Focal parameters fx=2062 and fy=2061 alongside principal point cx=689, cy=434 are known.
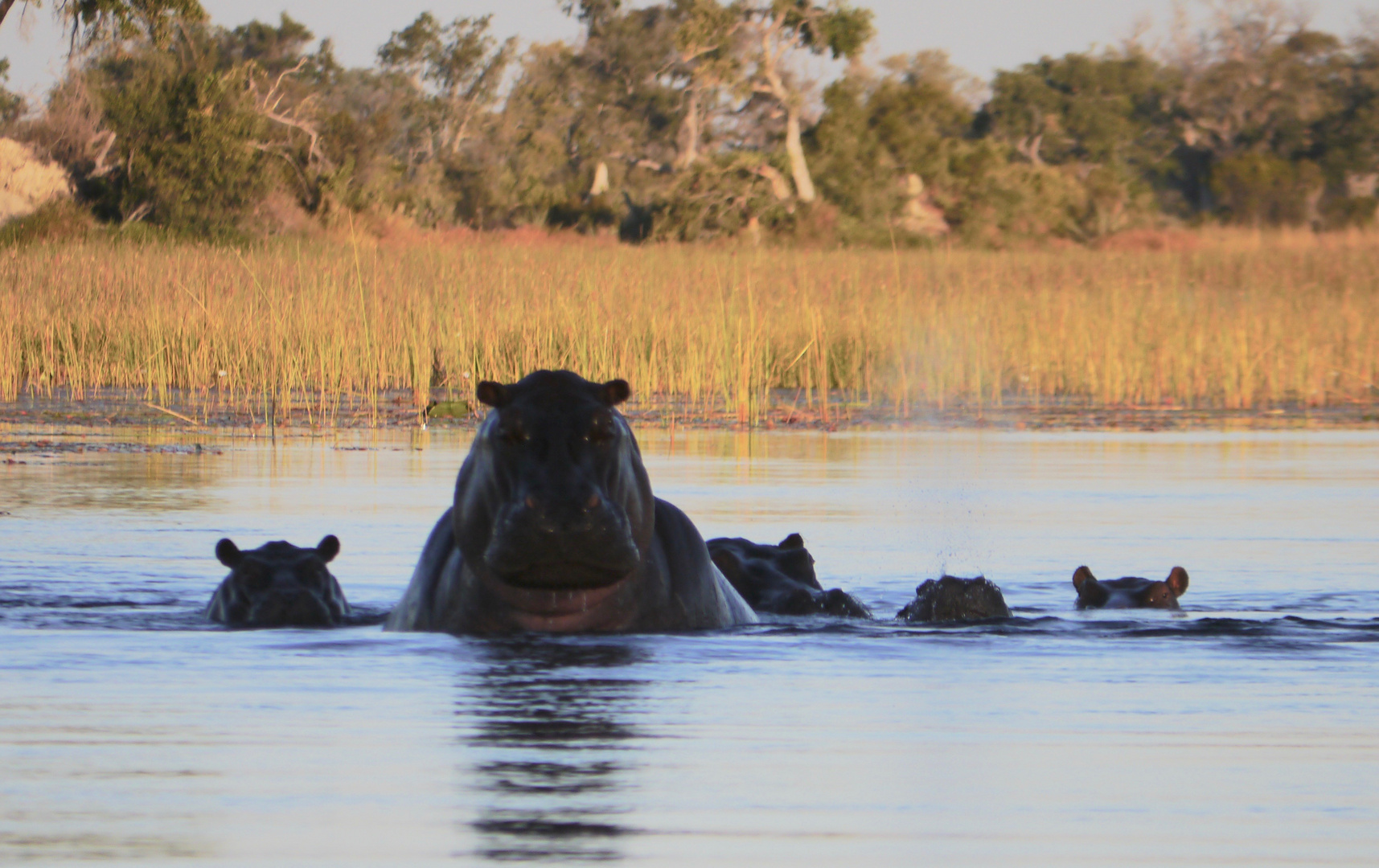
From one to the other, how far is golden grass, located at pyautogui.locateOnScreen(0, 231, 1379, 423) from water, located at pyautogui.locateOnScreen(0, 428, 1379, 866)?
228 inches

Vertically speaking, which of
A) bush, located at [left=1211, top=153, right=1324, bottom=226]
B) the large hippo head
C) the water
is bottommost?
the water

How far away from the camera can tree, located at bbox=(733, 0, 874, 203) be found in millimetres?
41281

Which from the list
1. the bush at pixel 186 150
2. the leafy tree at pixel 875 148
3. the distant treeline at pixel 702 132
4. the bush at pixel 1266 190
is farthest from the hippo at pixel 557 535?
the bush at pixel 1266 190

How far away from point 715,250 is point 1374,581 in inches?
798

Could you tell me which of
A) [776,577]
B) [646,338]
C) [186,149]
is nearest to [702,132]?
[186,149]

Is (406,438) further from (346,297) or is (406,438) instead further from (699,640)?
(699,640)

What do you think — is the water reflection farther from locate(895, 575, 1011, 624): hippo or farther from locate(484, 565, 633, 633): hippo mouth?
locate(895, 575, 1011, 624): hippo

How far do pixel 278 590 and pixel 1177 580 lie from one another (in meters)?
2.20

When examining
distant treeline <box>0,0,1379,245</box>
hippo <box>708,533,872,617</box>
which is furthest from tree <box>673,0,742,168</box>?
hippo <box>708,533,872,617</box>

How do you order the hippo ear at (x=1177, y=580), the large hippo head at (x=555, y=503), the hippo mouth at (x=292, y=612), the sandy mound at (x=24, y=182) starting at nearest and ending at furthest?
the large hippo head at (x=555, y=503), the hippo mouth at (x=292, y=612), the hippo ear at (x=1177, y=580), the sandy mound at (x=24, y=182)

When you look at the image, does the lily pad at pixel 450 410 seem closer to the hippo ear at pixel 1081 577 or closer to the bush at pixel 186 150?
the hippo ear at pixel 1081 577

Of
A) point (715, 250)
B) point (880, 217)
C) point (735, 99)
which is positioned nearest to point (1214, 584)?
point (715, 250)

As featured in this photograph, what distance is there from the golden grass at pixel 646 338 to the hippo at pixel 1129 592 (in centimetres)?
678

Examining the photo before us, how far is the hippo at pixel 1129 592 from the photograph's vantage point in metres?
5.05
